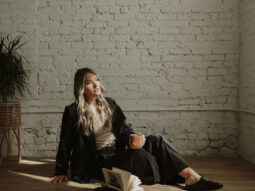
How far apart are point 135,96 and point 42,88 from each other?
4.13 ft

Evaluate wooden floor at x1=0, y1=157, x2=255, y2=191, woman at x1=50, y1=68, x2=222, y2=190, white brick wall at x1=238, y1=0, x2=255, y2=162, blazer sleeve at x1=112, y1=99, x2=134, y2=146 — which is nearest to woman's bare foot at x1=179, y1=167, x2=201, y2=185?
woman at x1=50, y1=68, x2=222, y2=190

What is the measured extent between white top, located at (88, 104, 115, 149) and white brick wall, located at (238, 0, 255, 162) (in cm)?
183

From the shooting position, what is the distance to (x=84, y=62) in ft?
12.4

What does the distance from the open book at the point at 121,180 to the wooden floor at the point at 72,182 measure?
29cm

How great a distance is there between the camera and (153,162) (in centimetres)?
246

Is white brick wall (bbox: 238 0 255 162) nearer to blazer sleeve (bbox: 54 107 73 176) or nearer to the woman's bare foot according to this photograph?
the woman's bare foot

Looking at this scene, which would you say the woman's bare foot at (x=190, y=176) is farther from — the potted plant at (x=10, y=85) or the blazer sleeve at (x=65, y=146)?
the potted plant at (x=10, y=85)

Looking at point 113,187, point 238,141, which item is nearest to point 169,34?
point 238,141

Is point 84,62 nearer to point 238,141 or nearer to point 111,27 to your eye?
point 111,27

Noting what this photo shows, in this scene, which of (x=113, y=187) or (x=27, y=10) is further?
(x=27, y=10)

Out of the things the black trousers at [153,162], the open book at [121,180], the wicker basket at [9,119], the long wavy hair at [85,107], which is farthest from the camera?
the wicker basket at [9,119]

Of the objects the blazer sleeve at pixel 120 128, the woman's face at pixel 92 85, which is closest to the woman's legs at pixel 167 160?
the blazer sleeve at pixel 120 128

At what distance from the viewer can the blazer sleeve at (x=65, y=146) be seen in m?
2.65

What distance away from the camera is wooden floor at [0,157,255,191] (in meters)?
2.49
